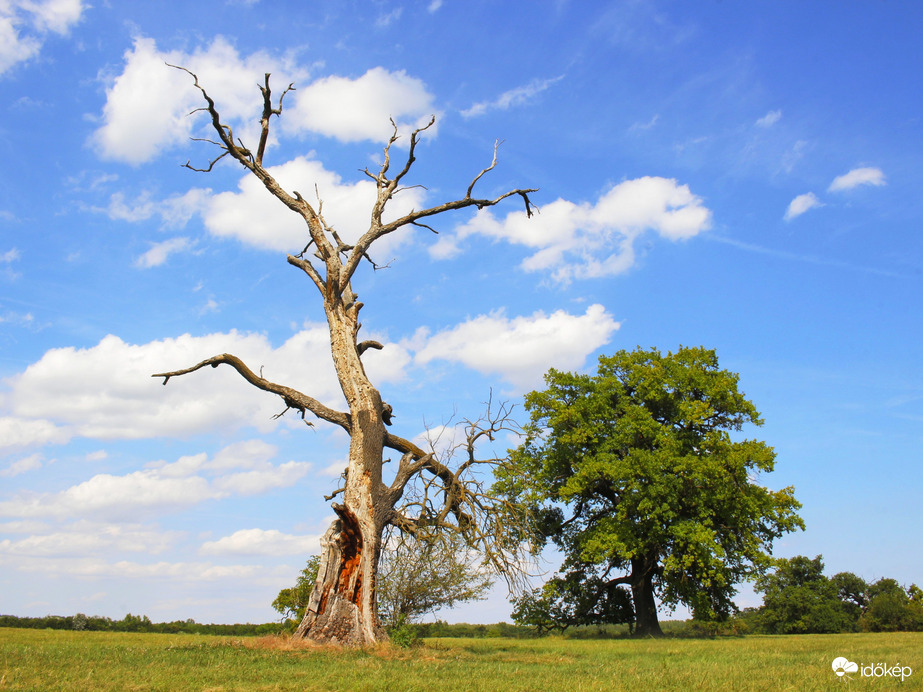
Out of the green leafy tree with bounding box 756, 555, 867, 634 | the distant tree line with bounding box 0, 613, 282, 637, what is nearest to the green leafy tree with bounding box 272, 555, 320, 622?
the distant tree line with bounding box 0, 613, 282, 637

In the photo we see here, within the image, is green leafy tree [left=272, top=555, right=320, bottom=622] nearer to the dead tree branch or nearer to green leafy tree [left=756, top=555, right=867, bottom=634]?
the dead tree branch

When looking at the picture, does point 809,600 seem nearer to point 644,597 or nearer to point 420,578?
point 644,597

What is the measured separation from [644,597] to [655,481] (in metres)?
5.74

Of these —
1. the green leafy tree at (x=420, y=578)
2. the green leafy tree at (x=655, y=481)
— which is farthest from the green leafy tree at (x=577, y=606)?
the green leafy tree at (x=420, y=578)

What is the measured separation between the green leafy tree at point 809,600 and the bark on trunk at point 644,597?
13047 millimetres

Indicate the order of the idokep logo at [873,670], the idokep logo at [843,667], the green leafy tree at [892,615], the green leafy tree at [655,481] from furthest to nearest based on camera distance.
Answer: the green leafy tree at [892,615], the green leafy tree at [655,481], the idokep logo at [843,667], the idokep logo at [873,670]

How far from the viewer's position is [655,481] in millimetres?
22625

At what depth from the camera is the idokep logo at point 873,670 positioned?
9.23 meters

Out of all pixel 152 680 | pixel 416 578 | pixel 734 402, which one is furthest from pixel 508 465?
pixel 734 402

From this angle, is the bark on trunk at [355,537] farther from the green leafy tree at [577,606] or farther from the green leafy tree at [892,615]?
the green leafy tree at [892,615]

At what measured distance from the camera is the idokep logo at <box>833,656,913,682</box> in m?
9.23

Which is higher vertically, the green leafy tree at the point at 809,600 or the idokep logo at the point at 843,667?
the idokep logo at the point at 843,667

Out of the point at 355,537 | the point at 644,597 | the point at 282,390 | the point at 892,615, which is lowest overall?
the point at 892,615

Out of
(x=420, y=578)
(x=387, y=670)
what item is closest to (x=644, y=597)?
(x=420, y=578)
